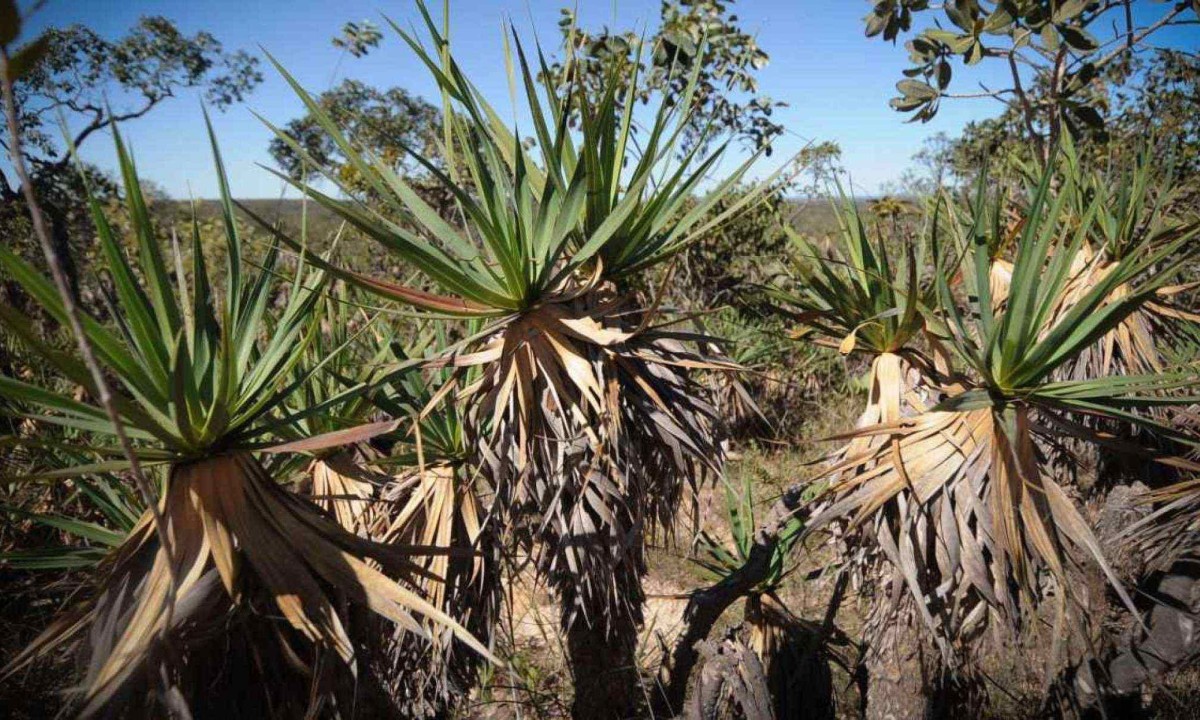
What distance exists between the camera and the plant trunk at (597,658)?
2.88 metres

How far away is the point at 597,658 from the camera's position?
2.96 m

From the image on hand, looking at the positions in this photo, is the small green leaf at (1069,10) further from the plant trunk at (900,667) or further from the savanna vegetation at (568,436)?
the plant trunk at (900,667)

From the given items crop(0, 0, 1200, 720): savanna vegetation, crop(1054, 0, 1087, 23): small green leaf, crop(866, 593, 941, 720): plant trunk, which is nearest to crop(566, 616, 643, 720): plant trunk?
crop(0, 0, 1200, 720): savanna vegetation

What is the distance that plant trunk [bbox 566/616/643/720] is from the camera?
2.88m

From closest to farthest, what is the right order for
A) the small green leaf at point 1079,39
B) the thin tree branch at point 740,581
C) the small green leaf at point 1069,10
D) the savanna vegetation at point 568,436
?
the savanna vegetation at point 568,436
the small green leaf at point 1069,10
the small green leaf at point 1079,39
the thin tree branch at point 740,581

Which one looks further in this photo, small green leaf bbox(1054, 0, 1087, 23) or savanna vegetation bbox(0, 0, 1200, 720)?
small green leaf bbox(1054, 0, 1087, 23)

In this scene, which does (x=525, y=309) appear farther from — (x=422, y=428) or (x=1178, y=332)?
(x=1178, y=332)

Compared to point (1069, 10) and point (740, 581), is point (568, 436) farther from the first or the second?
point (1069, 10)

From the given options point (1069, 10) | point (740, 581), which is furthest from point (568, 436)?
point (1069, 10)

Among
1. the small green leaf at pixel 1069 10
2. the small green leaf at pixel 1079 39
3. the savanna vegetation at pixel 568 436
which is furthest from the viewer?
the small green leaf at pixel 1079 39

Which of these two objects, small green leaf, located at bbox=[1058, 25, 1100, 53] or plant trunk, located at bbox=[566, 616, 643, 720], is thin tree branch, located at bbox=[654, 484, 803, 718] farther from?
small green leaf, located at bbox=[1058, 25, 1100, 53]

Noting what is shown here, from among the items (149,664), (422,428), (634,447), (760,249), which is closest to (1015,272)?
(634,447)

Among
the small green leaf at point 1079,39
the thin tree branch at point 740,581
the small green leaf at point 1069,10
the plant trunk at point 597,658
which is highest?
the small green leaf at point 1069,10

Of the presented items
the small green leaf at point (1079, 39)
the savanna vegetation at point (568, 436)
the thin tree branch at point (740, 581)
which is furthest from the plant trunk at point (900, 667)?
the small green leaf at point (1079, 39)
